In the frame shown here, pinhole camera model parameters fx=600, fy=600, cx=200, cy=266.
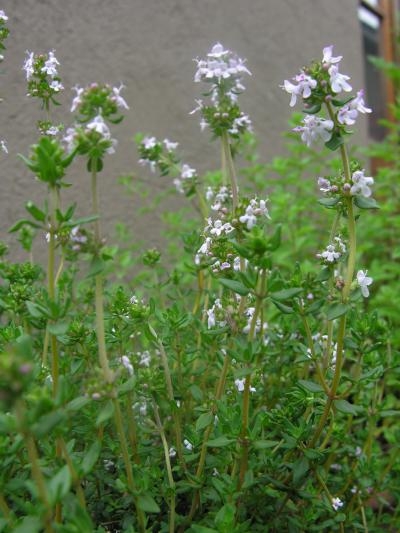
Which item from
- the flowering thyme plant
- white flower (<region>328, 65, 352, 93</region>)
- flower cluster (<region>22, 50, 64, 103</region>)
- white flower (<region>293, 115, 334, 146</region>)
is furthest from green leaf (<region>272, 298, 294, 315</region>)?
flower cluster (<region>22, 50, 64, 103</region>)

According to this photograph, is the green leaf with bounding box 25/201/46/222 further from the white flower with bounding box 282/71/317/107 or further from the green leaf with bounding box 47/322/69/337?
the white flower with bounding box 282/71/317/107

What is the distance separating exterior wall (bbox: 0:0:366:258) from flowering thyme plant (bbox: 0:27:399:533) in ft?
2.41

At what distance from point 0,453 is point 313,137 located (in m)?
0.99

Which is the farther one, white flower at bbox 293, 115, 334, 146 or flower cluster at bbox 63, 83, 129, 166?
white flower at bbox 293, 115, 334, 146

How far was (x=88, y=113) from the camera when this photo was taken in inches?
50.1

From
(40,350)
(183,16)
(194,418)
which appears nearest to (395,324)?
(194,418)

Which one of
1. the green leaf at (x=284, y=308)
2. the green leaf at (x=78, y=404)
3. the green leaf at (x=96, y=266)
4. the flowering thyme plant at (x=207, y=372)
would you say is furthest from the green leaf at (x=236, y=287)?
the green leaf at (x=78, y=404)

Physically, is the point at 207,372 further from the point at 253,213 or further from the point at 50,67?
the point at 50,67

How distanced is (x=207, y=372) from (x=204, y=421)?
0.45m

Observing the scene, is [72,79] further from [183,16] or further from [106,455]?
[106,455]

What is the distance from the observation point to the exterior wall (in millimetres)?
2645

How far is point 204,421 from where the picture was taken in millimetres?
1453

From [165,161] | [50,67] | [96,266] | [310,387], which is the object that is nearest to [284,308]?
[310,387]

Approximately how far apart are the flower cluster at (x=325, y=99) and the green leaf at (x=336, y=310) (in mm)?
365
